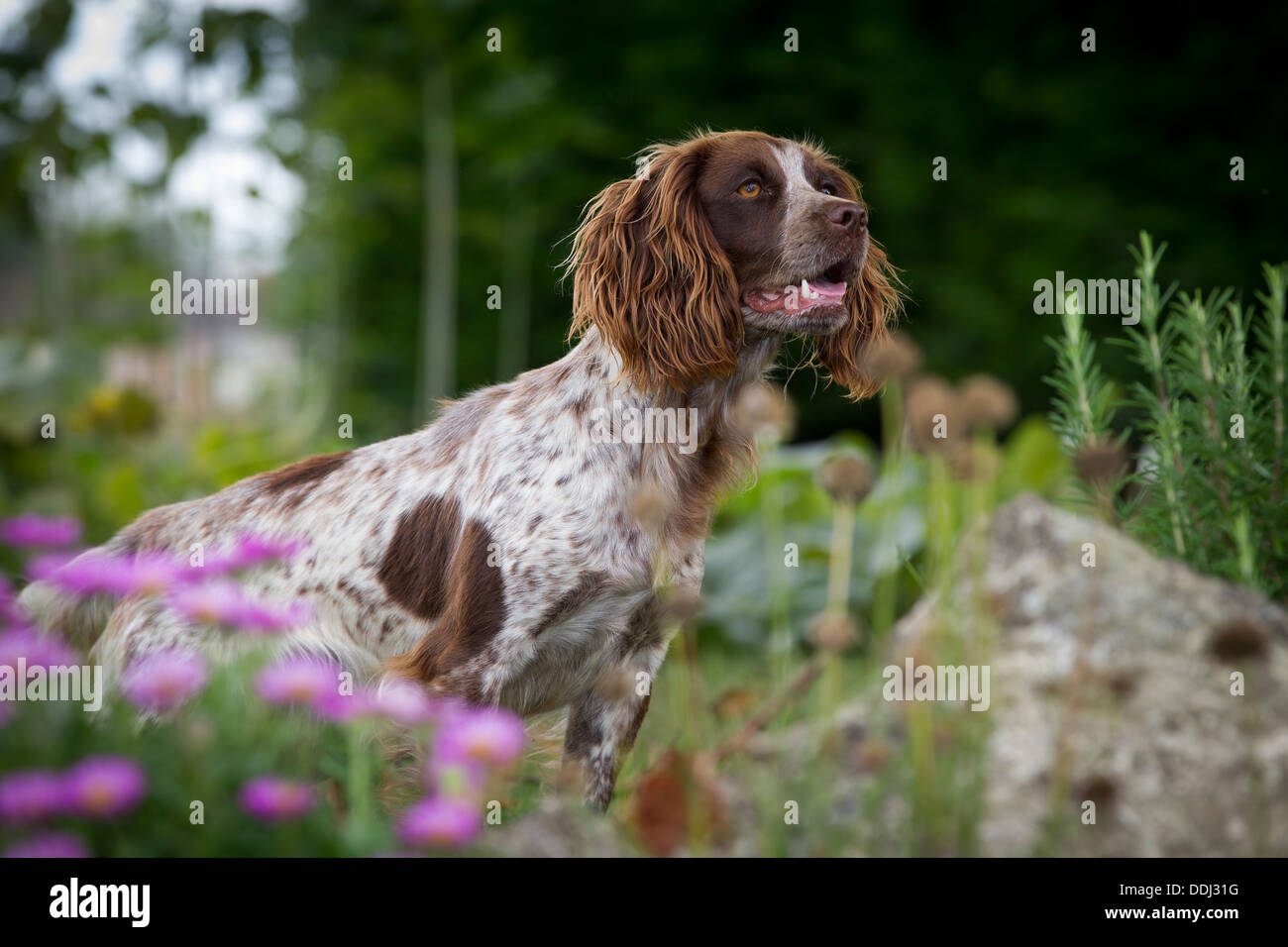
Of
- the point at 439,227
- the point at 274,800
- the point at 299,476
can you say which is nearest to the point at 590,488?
the point at 299,476

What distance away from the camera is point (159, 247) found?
10367mm

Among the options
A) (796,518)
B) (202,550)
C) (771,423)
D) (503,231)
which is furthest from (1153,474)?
(503,231)

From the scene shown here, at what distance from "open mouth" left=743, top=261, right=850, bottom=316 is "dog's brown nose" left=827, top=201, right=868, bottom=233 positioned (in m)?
0.09

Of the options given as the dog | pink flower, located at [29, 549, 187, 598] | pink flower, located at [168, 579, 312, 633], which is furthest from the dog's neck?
pink flower, located at [168, 579, 312, 633]

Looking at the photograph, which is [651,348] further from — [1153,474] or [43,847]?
[43,847]

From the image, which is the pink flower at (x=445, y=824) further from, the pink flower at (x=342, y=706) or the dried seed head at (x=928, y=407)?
the dried seed head at (x=928, y=407)

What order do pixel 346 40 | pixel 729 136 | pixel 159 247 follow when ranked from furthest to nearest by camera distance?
pixel 159 247
pixel 346 40
pixel 729 136

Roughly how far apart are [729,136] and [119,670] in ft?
6.08

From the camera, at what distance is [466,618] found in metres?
2.54

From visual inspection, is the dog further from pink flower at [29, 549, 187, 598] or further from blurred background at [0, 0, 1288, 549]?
blurred background at [0, 0, 1288, 549]

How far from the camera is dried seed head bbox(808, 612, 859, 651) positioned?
139 cm

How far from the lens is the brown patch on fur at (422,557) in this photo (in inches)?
107

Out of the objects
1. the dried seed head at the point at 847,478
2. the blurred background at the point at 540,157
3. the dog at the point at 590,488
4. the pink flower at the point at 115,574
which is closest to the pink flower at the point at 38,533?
the pink flower at the point at 115,574
